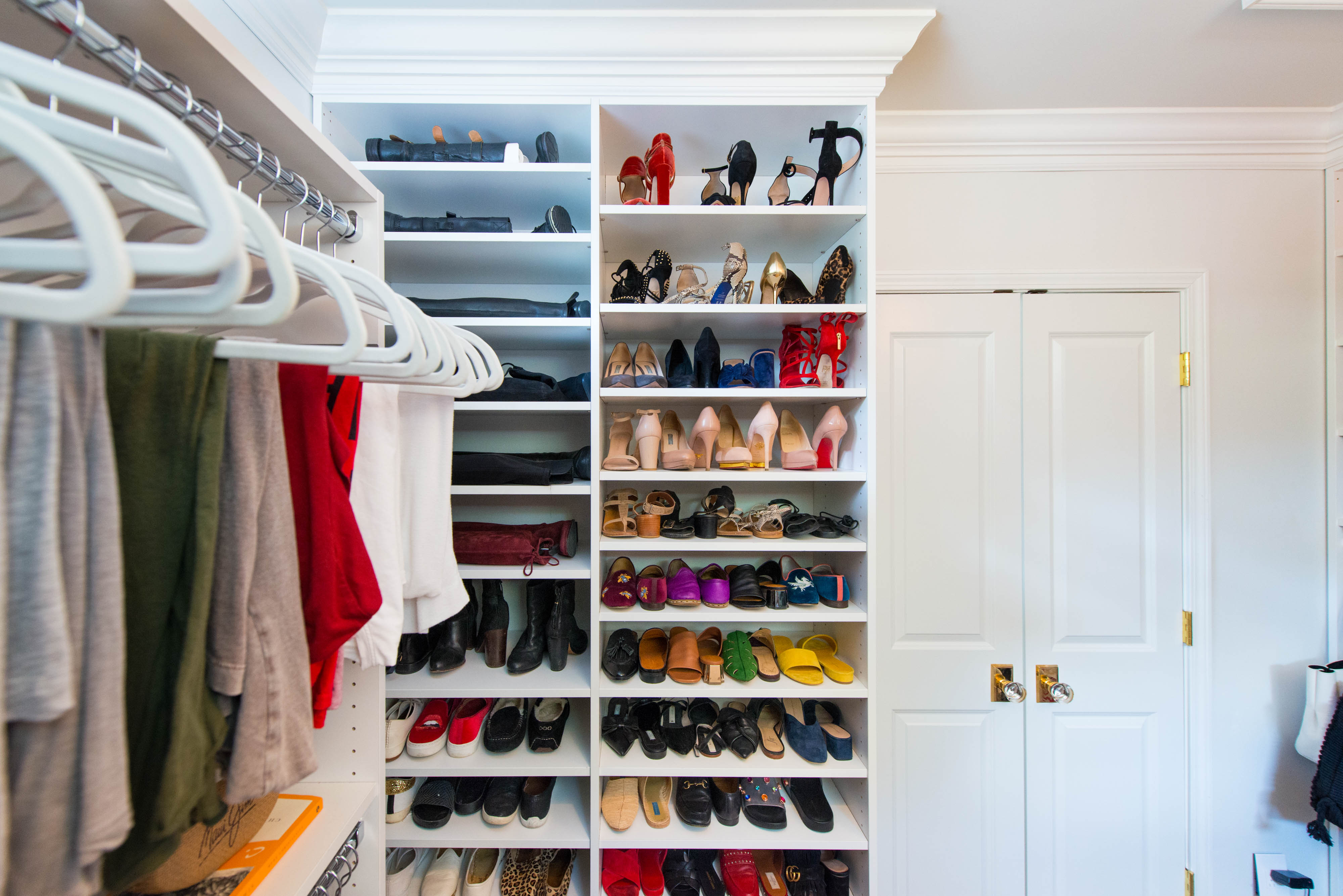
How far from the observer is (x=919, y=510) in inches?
56.4

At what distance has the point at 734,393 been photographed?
115 cm

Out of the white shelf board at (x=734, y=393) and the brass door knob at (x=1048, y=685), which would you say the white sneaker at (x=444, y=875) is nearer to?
the white shelf board at (x=734, y=393)

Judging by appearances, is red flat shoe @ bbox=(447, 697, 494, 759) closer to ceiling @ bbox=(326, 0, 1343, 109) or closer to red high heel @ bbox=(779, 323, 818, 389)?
red high heel @ bbox=(779, 323, 818, 389)

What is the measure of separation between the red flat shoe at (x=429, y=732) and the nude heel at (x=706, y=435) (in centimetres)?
93

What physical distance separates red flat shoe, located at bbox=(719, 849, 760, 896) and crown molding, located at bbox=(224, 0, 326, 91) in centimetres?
225

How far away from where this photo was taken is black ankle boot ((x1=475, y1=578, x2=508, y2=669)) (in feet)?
3.94

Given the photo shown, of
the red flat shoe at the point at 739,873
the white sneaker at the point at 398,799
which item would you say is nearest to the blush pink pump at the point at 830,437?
the red flat shoe at the point at 739,873

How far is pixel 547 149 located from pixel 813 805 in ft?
6.12

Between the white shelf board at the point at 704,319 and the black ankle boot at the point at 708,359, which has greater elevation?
the white shelf board at the point at 704,319

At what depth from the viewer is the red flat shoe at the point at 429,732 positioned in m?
1.14

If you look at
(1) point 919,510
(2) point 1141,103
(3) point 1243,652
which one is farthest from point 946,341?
(3) point 1243,652

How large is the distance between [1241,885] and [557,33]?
10.4ft

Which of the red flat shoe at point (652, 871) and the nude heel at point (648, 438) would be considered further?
the nude heel at point (648, 438)

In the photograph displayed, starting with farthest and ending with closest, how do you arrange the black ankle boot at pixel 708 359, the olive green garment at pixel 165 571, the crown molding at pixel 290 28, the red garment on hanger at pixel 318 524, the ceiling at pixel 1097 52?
the black ankle boot at pixel 708 359, the ceiling at pixel 1097 52, the crown molding at pixel 290 28, the red garment on hanger at pixel 318 524, the olive green garment at pixel 165 571
